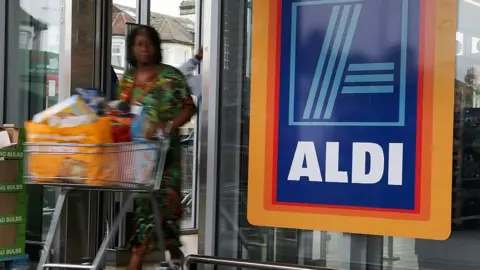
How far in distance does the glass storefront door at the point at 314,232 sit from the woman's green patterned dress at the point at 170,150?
0.79 ft

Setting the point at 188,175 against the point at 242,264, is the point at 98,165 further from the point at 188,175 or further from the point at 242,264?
the point at 188,175

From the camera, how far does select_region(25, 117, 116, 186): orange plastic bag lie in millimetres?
3531

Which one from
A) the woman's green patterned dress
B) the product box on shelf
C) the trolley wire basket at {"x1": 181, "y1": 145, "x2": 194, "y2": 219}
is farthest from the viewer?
the trolley wire basket at {"x1": 181, "y1": 145, "x2": 194, "y2": 219}

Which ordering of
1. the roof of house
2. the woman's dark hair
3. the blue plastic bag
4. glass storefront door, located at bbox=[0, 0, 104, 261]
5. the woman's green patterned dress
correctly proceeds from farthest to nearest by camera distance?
1. the roof of house
2. glass storefront door, located at bbox=[0, 0, 104, 261]
3. the woman's dark hair
4. the woman's green patterned dress
5. the blue plastic bag

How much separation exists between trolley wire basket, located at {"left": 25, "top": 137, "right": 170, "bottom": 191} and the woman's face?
0.76 m

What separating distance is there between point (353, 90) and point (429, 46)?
44 cm

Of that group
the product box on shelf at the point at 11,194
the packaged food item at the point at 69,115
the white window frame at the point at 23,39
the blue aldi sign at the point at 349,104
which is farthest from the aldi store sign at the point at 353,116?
the white window frame at the point at 23,39

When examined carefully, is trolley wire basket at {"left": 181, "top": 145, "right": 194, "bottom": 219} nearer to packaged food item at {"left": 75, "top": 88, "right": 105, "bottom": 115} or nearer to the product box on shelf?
the product box on shelf

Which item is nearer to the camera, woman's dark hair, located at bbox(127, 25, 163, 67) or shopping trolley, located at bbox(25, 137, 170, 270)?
shopping trolley, located at bbox(25, 137, 170, 270)

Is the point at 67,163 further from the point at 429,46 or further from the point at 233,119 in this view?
the point at 429,46

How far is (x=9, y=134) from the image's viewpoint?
5160 millimetres

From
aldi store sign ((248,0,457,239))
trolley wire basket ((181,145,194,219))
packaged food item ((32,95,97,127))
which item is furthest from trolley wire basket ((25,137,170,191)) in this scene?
trolley wire basket ((181,145,194,219))

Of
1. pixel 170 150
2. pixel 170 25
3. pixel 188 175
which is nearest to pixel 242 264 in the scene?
pixel 170 150

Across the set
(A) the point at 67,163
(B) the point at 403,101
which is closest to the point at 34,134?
(A) the point at 67,163
